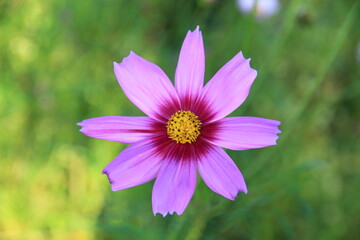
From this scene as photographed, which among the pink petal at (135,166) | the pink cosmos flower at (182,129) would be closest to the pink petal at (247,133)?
the pink cosmos flower at (182,129)

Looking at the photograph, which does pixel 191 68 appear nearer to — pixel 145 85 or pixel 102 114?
pixel 145 85

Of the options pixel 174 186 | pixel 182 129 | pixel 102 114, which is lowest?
pixel 174 186

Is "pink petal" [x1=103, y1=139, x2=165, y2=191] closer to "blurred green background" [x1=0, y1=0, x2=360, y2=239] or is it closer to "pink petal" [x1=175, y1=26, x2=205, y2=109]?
"pink petal" [x1=175, y1=26, x2=205, y2=109]

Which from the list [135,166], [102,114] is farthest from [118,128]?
[102,114]

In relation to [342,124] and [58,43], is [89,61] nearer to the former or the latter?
[58,43]

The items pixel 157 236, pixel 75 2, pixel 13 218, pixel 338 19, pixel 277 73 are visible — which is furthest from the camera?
pixel 338 19

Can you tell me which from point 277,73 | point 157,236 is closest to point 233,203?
point 157,236
